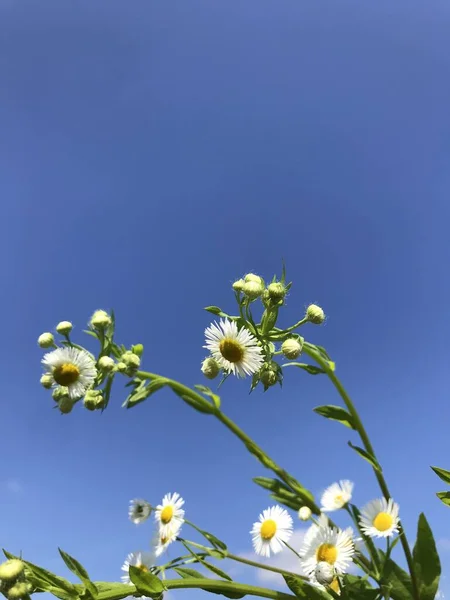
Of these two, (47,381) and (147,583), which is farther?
(47,381)

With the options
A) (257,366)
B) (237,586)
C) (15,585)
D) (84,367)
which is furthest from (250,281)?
(15,585)

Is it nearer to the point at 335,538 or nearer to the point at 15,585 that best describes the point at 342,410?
the point at 335,538

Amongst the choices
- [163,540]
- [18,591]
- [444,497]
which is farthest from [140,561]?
[444,497]

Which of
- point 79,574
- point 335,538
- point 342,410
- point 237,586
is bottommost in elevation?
point 79,574

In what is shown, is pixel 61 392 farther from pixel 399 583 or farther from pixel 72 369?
pixel 399 583

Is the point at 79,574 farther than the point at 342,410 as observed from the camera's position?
No

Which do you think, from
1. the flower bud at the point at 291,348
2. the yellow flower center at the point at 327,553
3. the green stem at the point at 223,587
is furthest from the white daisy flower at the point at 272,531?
the flower bud at the point at 291,348

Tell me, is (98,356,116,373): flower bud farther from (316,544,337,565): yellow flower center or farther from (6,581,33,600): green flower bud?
(316,544,337,565): yellow flower center
